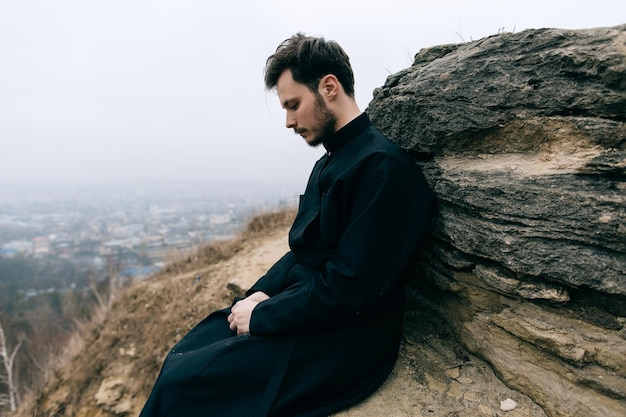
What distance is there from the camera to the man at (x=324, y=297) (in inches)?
68.2

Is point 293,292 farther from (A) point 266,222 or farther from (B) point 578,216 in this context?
(A) point 266,222

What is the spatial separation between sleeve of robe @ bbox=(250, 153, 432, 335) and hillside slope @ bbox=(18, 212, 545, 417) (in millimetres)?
596

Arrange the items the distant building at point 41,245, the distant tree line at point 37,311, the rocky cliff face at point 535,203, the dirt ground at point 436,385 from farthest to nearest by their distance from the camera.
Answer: the distant building at point 41,245 < the distant tree line at point 37,311 < the dirt ground at point 436,385 < the rocky cliff face at point 535,203

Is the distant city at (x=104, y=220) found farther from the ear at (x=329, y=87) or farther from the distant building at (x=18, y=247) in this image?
the ear at (x=329, y=87)

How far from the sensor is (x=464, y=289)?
7.05ft

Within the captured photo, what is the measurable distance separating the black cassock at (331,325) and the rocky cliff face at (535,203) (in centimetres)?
35

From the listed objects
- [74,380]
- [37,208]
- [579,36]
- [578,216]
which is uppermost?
[579,36]

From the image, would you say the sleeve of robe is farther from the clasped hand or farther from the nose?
the nose

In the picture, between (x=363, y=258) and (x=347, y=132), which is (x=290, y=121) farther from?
(x=363, y=258)

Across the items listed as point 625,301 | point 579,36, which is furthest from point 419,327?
point 579,36

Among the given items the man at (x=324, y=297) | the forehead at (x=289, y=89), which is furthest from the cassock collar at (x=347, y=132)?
the forehead at (x=289, y=89)

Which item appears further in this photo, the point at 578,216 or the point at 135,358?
the point at 135,358

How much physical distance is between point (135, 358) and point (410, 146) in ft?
16.4

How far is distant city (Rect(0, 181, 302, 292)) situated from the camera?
33906mm
